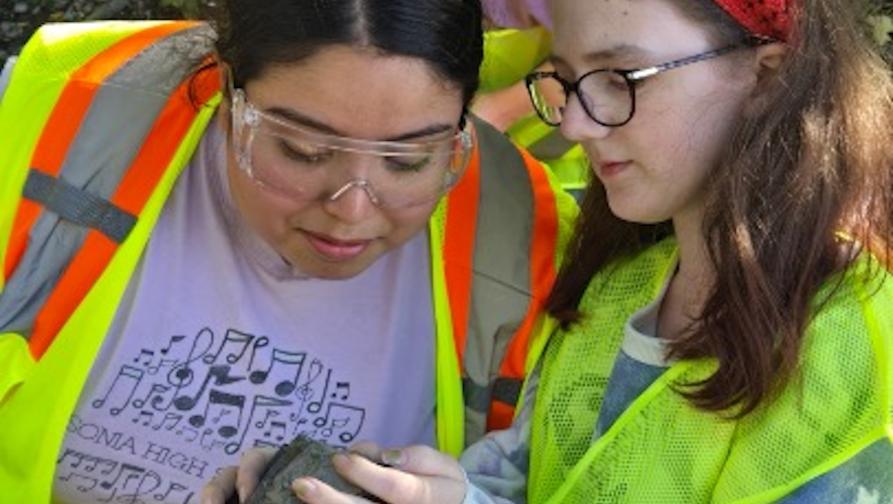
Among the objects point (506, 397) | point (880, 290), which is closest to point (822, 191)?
point (880, 290)

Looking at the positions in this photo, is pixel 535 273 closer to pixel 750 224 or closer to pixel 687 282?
pixel 687 282

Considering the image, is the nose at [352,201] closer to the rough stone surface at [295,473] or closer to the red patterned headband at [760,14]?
the rough stone surface at [295,473]

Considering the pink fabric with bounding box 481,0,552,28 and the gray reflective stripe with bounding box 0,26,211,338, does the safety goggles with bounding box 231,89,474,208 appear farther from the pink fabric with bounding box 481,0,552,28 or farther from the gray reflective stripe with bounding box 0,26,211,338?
the pink fabric with bounding box 481,0,552,28

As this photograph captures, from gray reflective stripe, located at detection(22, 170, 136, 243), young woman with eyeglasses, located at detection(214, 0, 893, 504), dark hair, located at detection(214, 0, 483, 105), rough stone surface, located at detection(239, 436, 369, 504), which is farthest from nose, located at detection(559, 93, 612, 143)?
gray reflective stripe, located at detection(22, 170, 136, 243)

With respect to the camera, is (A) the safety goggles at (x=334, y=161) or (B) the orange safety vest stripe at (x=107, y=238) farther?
(B) the orange safety vest stripe at (x=107, y=238)

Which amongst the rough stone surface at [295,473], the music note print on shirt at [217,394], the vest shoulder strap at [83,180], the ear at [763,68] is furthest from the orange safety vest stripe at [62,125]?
the ear at [763,68]

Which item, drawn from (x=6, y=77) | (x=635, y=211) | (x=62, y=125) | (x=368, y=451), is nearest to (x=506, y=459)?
(x=368, y=451)

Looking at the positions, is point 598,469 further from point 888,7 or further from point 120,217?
point 888,7

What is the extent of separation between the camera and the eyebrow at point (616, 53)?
83.8 inches

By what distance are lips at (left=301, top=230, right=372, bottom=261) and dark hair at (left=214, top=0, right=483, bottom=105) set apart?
0.26m

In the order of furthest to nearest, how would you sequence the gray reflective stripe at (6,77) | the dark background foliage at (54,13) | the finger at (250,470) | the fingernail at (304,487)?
the dark background foliage at (54,13) → the gray reflective stripe at (6,77) → the finger at (250,470) → the fingernail at (304,487)

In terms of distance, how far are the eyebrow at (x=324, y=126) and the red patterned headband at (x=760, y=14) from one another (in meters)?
0.47

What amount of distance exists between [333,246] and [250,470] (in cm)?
44

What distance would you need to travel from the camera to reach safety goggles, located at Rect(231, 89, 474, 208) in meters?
2.33
